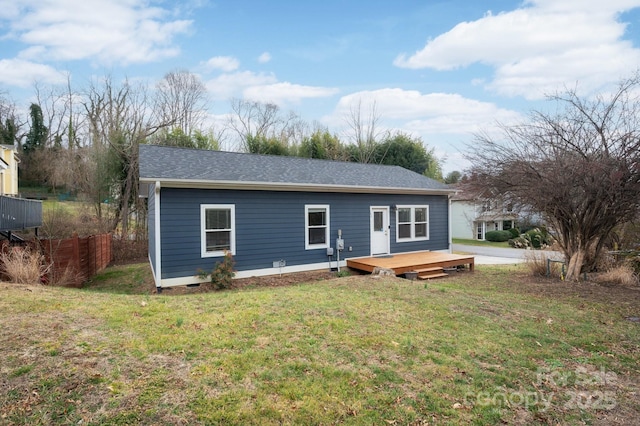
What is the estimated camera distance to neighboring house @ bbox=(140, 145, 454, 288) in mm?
9078

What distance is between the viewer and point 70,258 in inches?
392

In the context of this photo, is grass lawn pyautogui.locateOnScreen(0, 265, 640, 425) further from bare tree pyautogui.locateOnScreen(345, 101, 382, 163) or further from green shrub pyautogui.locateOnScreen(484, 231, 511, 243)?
bare tree pyautogui.locateOnScreen(345, 101, 382, 163)

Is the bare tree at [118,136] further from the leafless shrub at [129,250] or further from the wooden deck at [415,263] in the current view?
the wooden deck at [415,263]

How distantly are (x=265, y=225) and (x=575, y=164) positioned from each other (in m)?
7.97

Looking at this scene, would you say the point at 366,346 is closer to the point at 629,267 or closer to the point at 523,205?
the point at 523,205

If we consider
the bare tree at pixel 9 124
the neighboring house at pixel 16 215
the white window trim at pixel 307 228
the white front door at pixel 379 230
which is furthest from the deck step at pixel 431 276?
the bare tree at pixel 9 124

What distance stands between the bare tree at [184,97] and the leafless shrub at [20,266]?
57.7 ft

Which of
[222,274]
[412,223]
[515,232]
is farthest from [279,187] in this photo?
[515,232]

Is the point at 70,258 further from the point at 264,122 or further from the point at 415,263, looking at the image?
the point at 264,122

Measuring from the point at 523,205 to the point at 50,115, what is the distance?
34560 mm

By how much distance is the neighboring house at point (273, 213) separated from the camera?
9.08 metres

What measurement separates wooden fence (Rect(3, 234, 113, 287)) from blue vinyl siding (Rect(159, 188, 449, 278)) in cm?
285

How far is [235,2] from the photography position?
10852 millimetres

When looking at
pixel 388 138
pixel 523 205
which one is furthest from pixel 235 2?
pixel 388 138
